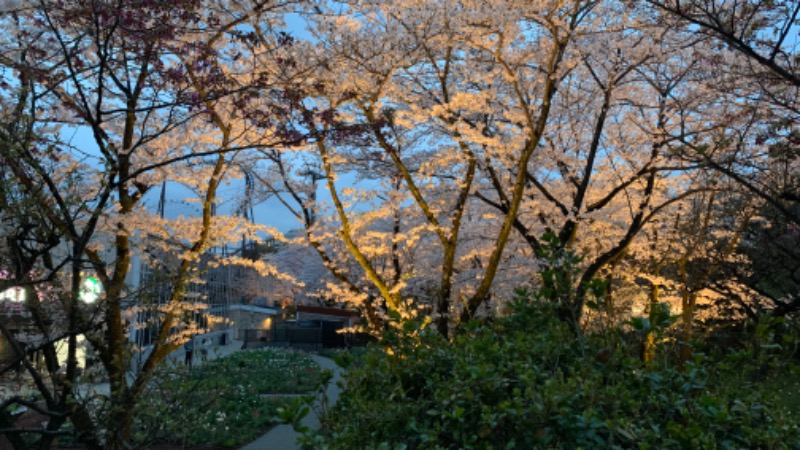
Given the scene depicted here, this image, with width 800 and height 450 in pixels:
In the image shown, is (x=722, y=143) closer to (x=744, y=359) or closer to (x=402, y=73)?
(x=744, y=359)

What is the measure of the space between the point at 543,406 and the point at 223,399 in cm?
1137

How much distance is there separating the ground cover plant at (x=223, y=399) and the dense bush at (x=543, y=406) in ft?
1.14

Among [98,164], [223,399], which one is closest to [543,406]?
[98,164]

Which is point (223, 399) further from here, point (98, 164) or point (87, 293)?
point (98, 164)

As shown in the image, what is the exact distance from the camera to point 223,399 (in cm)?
1181

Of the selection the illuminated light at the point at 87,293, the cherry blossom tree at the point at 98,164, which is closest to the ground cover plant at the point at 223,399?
the cherry blossom tree at the point at 98,164

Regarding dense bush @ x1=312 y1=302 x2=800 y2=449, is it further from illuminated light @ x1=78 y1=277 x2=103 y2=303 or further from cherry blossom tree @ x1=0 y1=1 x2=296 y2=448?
illuminated light @ x1=78 y1=277 x2=103 y2=303

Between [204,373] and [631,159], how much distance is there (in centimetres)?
908

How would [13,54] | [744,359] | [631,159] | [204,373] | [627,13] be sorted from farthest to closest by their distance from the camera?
[631,159] → [627,13] → [13,54] → [204,373] → [744,359]

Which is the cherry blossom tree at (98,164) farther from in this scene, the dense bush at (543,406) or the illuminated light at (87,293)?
the dense bush at (543,406)

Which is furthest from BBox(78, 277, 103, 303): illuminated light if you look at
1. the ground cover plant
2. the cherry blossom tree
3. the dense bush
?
the dense bush

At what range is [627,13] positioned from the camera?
7836 millimetres

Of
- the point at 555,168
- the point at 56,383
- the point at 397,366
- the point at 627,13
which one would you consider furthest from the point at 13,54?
the point at 555,168

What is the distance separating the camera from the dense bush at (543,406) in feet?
5.66
